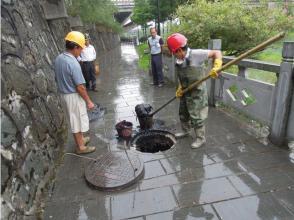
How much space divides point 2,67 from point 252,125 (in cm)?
454

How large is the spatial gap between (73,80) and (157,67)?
208 inches

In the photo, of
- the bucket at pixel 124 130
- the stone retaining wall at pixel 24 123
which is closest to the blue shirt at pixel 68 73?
the stone retaining wall at pixel 24 123

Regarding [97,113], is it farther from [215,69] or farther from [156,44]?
[215,69]

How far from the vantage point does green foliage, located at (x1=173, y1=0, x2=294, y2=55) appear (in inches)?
347

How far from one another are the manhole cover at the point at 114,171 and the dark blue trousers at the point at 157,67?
5149mm

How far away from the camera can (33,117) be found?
3.93 m

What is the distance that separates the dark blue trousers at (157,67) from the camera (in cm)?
914

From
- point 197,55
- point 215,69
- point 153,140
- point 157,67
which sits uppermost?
point 197,55

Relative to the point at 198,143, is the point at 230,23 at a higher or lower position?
higher

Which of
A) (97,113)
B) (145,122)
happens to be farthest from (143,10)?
(145,122)

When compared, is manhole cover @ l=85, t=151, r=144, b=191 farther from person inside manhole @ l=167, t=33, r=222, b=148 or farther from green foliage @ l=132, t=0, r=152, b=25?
green foliage @ l=132, t=0, r=152, b=25

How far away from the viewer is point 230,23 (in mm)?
8852

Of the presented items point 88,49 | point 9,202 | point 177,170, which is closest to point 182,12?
point 88,49

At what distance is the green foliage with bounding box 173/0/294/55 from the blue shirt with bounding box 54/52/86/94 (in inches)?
230
